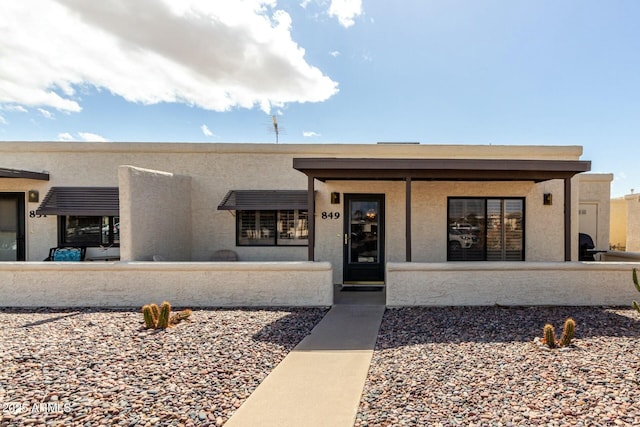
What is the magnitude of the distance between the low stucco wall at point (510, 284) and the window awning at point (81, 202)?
27.3 feet

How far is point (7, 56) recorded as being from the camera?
11.6 m

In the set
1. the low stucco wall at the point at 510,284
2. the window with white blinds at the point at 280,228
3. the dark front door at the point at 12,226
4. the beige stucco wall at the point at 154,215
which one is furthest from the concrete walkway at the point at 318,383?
the dark front door at the point at 12,226

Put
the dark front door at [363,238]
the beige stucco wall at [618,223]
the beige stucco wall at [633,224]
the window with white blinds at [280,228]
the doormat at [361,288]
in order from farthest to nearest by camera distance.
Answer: the beige stucco wall at [618,223]
the beige stucco wall at [633,224]
the window with white blinds at [280,228]
the dark front door at [363,238]
the doormat at [361,288]

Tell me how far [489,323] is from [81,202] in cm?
1132

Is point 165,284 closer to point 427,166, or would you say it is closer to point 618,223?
point 427,166

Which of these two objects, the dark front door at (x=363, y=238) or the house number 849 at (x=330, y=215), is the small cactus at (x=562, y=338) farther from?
the house number 849 at (x=330, y=215)

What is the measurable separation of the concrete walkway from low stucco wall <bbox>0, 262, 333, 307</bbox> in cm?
160

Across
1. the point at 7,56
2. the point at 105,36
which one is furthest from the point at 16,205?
the point at 105,36

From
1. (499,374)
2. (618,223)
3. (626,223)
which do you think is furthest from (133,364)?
(618,223)

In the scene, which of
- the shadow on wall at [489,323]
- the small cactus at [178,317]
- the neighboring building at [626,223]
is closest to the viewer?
the shadow on wall at [489,323]

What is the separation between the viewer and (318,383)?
14.8ft

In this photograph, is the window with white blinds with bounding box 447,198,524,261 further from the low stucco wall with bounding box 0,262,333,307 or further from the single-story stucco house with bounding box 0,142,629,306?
the low stucco wall with bounding box 0,262,333,307

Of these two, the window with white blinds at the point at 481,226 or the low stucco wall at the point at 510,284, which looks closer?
the low stucco wall at the point at 510,284

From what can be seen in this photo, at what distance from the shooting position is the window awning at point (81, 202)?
34.7ft
